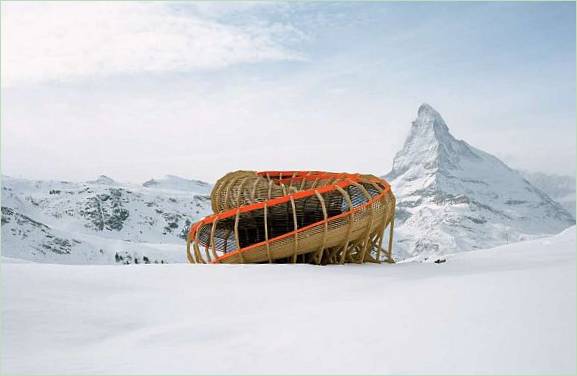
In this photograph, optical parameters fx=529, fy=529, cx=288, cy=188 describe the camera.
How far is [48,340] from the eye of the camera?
584 centimetres

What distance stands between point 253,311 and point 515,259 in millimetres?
6821

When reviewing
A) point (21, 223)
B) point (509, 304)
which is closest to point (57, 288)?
point (509, 304)

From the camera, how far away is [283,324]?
19.8ft

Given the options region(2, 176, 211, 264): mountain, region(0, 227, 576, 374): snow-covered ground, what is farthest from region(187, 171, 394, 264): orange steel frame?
region(2, 176, 211, 264): mountain

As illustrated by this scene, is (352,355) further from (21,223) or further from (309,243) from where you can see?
Result: (21,223)

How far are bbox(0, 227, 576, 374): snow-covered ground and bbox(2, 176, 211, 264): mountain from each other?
101134 millimetres

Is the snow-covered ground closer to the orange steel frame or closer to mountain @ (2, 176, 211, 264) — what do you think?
the orange steel frame

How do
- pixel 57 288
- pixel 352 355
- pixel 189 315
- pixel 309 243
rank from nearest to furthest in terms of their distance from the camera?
1. pixel 352 355
2. pixel 189 315
3. pixel 57 288
4. pixel 309 243

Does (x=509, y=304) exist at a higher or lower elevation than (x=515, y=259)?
higher

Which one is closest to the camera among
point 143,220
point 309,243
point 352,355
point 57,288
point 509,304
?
point 352,355

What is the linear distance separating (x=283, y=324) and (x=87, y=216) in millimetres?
178098

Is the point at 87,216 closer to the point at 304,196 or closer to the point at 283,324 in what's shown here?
the point at 304,196

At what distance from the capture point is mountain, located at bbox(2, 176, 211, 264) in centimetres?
10882

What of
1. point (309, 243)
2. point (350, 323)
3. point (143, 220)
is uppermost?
point (350, 323)
